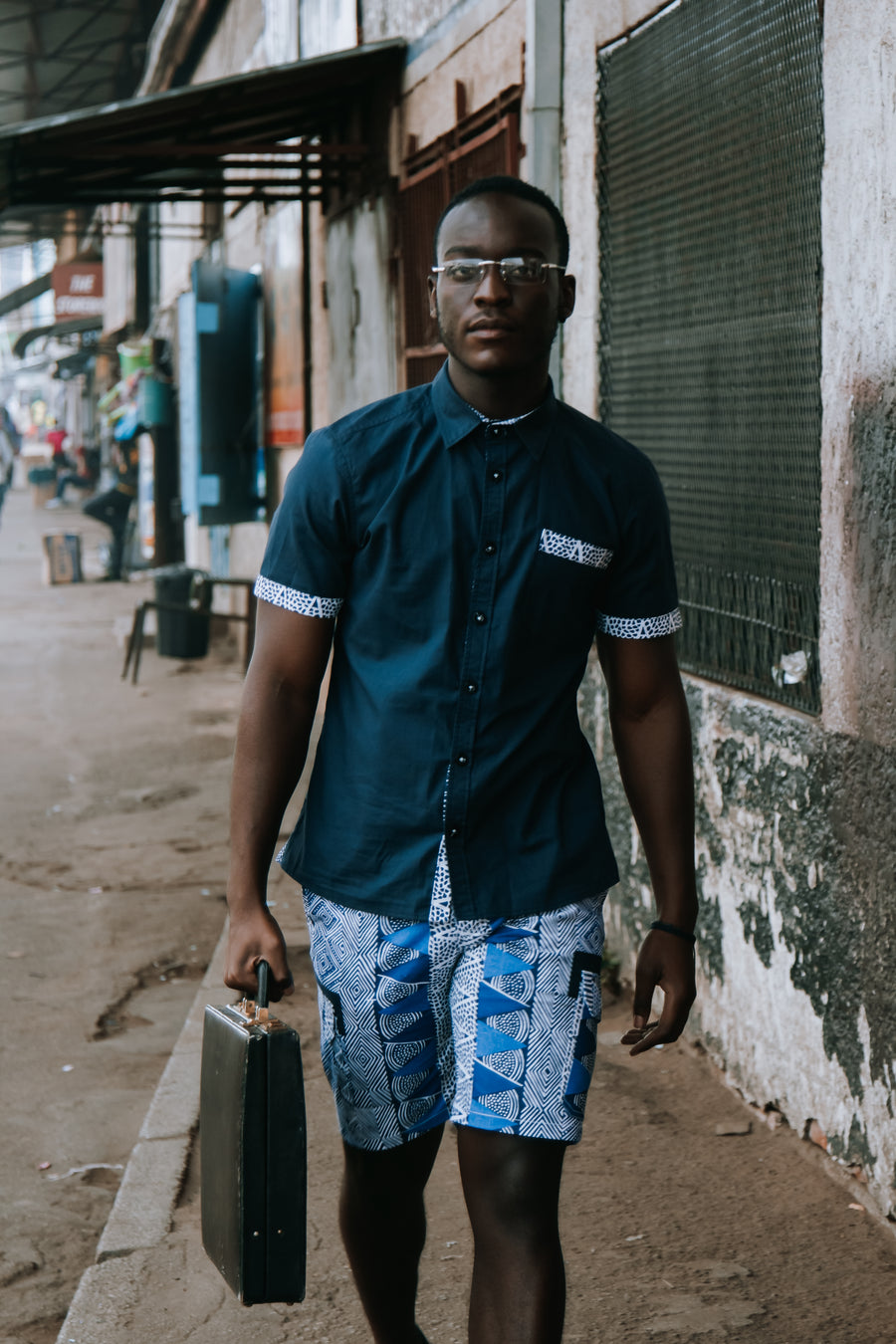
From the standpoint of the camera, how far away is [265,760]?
2.26 meters

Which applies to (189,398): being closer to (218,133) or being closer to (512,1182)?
(218,133)

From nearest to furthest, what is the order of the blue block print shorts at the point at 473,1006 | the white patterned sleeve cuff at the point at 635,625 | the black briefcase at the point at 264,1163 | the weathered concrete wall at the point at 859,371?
the black briefcase at the point at 264,1163 < the blue block print shorts at the point at 473,1006 < the white patterned sleeve cuff at the point at 635,625 < the weathered concrete wall at the point at 859,371

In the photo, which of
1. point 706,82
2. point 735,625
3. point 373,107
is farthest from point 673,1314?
point 373,107

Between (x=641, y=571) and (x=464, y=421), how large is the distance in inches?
13.4

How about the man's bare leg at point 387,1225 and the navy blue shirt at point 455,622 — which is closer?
the navy blue shirt at point 455,622

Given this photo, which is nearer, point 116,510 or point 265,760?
point 265,760

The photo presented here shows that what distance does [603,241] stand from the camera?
4961mm

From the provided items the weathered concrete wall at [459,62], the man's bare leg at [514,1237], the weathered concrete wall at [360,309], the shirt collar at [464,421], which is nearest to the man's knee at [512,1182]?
the man's bare leg at [514,1237]

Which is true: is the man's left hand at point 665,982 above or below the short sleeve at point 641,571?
below

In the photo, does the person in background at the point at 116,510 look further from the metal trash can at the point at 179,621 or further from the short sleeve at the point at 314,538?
the short sleeve at the point at 314,538

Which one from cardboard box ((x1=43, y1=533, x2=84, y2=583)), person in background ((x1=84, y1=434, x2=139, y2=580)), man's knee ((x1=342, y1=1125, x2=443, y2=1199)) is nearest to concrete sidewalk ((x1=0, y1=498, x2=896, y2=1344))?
man's knee ((x1=342, y1=1125, x2=443, y2=1199))

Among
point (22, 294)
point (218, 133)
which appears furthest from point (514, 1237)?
point (22, 294)

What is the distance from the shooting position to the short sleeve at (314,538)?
2186 millimetres

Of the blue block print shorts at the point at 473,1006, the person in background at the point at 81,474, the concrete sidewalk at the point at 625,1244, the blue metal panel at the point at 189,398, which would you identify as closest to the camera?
the blue block print shorts at the point at 473,1006
